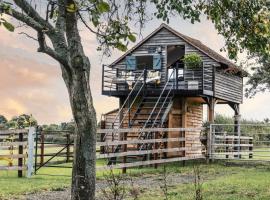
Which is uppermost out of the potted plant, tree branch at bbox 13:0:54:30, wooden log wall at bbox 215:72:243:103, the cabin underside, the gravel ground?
the potted plant

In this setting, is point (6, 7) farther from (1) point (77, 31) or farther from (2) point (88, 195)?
(2) point (88, 195)

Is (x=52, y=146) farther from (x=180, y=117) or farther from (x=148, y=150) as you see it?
(x=180, y=117)

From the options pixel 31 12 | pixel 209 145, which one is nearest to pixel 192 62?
pixel 209 145

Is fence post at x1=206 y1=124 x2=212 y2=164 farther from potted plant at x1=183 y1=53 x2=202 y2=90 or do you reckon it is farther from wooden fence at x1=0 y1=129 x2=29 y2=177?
wooden fence at x1=0 y1=129 x2=29 y2=177

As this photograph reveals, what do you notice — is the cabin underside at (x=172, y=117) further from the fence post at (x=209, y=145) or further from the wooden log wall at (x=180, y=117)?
the fence post at (x=209, y=145)

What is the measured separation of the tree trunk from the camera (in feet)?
31.2

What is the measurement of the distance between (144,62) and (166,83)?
3.49 meters

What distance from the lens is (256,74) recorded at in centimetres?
4369

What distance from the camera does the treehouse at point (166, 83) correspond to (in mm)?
28938

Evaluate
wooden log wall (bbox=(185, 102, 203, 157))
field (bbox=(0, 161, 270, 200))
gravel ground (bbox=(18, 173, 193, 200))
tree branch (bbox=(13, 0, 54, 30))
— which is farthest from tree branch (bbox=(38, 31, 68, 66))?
wooden log wall (bbox=(185, 102, 203, 157))

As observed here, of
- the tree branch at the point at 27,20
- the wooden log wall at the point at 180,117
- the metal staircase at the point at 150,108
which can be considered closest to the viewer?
the tree branch at the point at 27,20

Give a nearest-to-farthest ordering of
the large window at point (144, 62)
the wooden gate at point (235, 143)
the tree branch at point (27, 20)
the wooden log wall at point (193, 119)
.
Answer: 1. the tree branch at point (27, 20)
2. the wooden gate at point (235, 143)
3. the wooden log wall at point (193, 119)
4. the large window at point (144, 62)

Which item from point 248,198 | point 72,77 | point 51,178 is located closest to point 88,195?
point 72,77

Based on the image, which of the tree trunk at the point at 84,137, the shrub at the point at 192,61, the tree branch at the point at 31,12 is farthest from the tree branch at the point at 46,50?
the shrub at the point at 192,61
